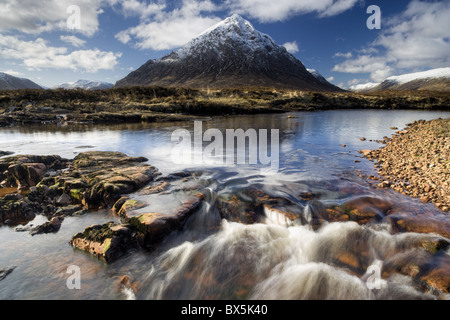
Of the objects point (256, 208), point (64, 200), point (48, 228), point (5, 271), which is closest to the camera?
point (5, 271)

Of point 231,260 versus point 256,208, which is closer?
point 231,260

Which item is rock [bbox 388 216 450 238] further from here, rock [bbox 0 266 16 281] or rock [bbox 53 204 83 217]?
rock [bbox 53 204 83 217]

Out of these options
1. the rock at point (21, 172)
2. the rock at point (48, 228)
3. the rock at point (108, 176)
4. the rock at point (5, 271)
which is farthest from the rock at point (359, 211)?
the rock at point (21, 172)

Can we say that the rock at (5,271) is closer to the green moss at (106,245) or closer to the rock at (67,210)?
the green moss at (106,245)

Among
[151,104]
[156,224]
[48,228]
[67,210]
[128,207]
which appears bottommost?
[48,228]

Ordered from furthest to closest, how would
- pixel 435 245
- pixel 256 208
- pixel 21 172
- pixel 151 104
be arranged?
pixel 151 104, pixel 21 172, pixel 256 208, pixel 435 245

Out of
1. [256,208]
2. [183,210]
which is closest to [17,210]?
[183,210]

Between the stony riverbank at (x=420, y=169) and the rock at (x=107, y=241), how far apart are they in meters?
9.35

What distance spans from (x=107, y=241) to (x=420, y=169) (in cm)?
1233

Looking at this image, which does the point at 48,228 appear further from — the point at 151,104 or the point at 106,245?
the point at 151,104

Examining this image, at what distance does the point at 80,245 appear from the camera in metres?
6.10

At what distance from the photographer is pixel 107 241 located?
231 inches

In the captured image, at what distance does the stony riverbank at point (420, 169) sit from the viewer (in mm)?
7969

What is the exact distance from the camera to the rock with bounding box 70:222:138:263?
573cm
